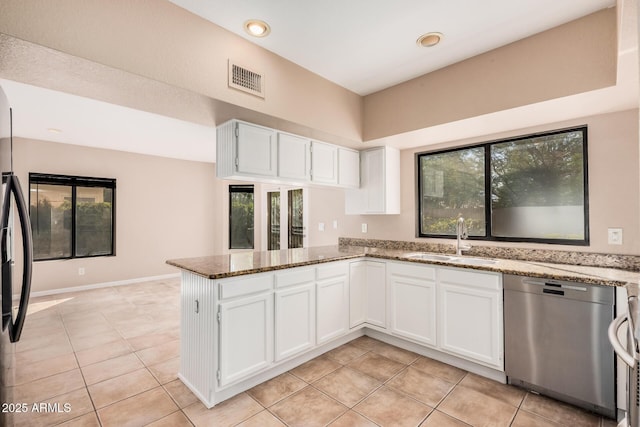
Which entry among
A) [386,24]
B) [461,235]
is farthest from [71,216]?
[461,235]

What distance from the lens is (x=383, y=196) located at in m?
3.57

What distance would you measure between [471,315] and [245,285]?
1.84 metres

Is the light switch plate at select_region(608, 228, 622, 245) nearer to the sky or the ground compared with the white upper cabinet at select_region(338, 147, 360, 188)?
nearer to the ground

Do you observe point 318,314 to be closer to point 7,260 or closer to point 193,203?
point 7,260

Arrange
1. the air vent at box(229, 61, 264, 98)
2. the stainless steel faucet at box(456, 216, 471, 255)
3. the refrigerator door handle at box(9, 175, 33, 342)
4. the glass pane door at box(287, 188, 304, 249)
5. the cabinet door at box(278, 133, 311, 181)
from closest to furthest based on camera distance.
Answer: the refrigerator door handle at box(9, 175, 33, 342), the air vent at box(229, 61, 264, 98), the cabinet door at box(278, 133, 311, 181), the stainless steel faucet at box(456, 216, 471, 255), the glass pane door at box(287, 188, 304, 249)

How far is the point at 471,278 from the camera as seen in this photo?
2.50m

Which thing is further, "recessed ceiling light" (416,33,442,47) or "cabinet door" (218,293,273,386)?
"recessed ceiling light" (416,33,442,47)

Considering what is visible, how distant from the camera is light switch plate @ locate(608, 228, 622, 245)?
2.39m

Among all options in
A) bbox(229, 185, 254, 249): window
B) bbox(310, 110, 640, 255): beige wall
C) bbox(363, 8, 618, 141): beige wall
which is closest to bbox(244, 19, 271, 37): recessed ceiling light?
bbox(363, 8, 618, 141): beige wall

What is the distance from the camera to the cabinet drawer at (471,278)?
239 centimetres

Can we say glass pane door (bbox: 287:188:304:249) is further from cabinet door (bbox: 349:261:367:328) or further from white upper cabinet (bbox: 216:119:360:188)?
cabinet door (bbox: 349:261:367:328)

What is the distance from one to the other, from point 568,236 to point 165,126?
4.81m

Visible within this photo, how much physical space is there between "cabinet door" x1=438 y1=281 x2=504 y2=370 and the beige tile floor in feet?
0.68

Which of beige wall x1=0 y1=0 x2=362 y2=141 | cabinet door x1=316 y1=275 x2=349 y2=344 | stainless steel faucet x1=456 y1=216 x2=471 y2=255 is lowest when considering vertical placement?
cabinet door x1=316 y1=275 x2=349 y2=344
